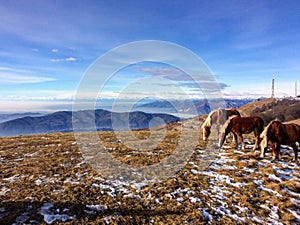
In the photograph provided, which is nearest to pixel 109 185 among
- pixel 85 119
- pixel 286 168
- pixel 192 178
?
pixel 192 178

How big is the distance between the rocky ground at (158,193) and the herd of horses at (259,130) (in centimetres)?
92

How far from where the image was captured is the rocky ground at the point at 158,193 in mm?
6215

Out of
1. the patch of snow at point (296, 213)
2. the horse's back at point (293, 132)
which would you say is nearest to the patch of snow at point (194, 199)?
the patch of snow at point (296, 213)

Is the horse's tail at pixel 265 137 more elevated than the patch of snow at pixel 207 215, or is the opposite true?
the horse's tail at pixel 265 137

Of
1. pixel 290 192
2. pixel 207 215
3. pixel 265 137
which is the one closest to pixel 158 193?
pixel 207 215

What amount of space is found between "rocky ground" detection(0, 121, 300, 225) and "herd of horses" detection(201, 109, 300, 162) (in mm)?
924

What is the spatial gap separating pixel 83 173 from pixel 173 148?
667 centimetres

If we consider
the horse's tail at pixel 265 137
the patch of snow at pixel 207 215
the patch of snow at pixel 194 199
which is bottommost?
the patch of snow at pixel 207 215

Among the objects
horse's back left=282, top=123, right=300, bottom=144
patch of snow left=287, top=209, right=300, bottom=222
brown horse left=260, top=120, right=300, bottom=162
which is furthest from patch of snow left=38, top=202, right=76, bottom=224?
horse's back left=282, top=123, right=300, bottom=144

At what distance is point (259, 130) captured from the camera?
12266 mm

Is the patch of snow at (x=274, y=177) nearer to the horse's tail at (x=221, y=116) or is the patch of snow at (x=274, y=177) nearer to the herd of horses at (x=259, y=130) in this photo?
the herd of horses at (x=259, y=130)

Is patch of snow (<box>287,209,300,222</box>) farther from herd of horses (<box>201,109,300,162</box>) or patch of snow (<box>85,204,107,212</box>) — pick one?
patch of snow (<box>85,204,107,212</box>)

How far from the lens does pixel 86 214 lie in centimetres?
628

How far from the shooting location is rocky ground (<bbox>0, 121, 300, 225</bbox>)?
20.4 ft
